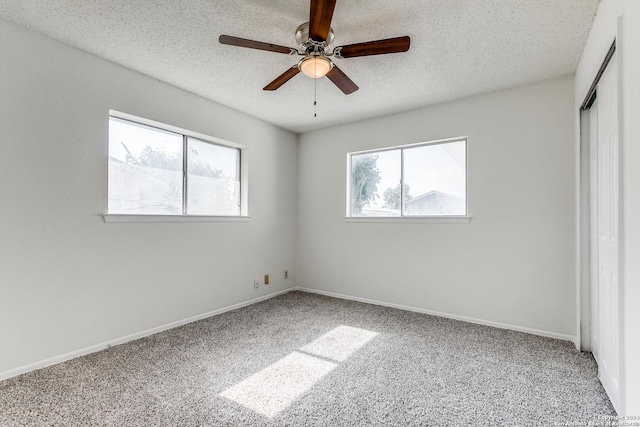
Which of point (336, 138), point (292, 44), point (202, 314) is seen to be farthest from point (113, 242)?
point (336, 138)

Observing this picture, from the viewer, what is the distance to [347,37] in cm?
220

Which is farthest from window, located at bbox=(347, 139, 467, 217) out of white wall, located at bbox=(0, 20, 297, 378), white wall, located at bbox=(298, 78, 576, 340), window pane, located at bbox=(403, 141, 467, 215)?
white wall, located at bbox=(0, 20, 297, 378)

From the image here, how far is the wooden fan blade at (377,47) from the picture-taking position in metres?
1.83

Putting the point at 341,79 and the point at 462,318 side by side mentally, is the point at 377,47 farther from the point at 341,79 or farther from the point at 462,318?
the point at 462,318

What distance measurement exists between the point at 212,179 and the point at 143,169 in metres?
0.78

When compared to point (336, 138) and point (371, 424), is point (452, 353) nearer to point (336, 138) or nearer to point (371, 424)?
point (371, 424)

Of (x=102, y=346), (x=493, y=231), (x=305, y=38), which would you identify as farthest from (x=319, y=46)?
(x=102, y=346)

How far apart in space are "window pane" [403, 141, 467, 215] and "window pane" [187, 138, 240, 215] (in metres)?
2.13

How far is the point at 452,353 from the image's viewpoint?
246 cm

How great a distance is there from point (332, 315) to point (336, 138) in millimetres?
2332

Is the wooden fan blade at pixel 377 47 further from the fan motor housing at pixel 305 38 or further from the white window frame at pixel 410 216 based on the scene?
the white window frame at pixel 410 216

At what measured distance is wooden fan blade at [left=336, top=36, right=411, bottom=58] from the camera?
A: 6.00 ft

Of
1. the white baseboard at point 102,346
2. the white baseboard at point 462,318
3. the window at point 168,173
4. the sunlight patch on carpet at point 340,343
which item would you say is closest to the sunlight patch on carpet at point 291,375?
the sunlight patch on carpet at point 340,343

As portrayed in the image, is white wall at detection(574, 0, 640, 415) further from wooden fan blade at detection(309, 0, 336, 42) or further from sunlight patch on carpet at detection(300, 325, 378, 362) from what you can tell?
sunlight patch on carpet at detection(300, 325, 378, 362)
